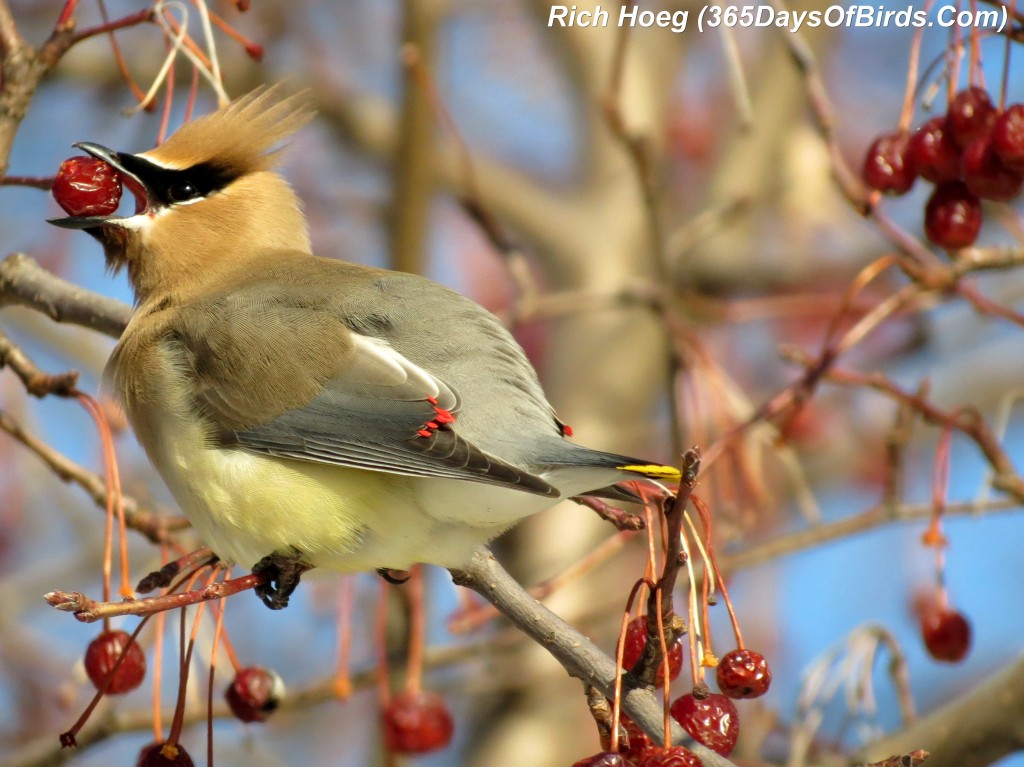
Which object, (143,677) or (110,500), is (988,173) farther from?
(143,677)

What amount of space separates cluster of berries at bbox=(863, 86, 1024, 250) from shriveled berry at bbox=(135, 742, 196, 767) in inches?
77.0

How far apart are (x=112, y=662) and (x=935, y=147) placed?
2.07 meters

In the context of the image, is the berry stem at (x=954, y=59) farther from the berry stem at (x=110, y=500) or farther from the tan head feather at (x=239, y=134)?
the berry stem at (x=110, y=500)

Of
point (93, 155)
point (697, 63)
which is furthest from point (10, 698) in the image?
point (697, 63)

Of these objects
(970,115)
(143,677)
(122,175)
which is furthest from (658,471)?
(122,175)

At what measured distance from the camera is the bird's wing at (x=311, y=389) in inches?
105

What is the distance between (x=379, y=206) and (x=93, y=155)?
5.53 ft

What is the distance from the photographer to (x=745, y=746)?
12.1 ft

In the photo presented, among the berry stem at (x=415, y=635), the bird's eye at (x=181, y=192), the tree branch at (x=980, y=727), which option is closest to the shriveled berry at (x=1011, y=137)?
the tree branch at (x=980, y=727)

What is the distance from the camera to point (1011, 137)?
2.82m

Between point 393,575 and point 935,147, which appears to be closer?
point 935,147

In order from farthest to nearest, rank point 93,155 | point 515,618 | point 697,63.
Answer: point 697,63
point 93,155
point 515,618

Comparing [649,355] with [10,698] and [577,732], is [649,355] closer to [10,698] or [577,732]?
[577,732]

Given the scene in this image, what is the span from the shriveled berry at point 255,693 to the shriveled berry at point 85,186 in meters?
1.08
